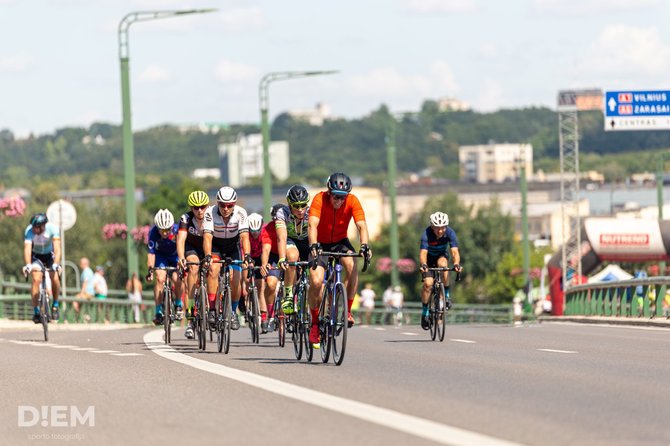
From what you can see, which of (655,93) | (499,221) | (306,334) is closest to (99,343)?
(306,334)

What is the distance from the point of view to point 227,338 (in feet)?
60.0

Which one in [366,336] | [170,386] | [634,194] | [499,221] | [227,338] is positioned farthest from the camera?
[634,194]

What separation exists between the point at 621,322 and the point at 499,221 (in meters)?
87.2

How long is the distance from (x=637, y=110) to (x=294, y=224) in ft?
99.0

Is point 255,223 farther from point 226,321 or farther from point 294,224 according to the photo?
point 226,321

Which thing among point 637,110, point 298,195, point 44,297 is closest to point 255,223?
point 44,297

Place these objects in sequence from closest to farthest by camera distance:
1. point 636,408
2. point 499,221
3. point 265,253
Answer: point 636,408 → point 265,253 → point 499,221

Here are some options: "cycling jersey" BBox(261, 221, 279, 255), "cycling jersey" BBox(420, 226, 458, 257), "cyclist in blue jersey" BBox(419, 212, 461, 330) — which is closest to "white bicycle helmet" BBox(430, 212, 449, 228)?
"cyclist in blue jersey" BBox(419, 212, 461, 330)

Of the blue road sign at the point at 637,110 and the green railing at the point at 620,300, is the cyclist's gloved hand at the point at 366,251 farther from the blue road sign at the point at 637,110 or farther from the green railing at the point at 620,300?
the blue road sign at the point at 637,110

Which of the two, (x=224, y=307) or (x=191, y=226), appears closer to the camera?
(x=224, y=307)

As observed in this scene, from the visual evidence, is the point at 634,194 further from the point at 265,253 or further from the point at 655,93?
the point at 265,253

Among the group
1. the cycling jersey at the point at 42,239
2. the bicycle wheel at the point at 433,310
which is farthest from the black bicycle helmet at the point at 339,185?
the cycling jersey at the point at 42,239

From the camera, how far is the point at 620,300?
3472cm

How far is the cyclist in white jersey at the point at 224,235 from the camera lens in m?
19.1
